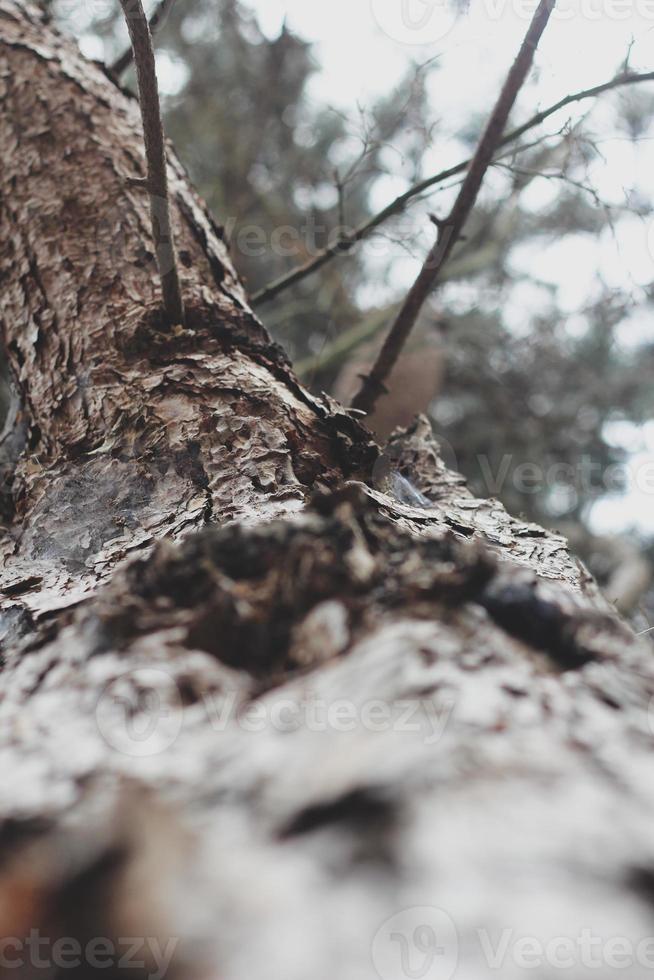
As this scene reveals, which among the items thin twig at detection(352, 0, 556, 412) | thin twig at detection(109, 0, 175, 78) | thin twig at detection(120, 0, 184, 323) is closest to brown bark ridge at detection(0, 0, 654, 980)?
thin twig at detection(120, 0, 184, 323)

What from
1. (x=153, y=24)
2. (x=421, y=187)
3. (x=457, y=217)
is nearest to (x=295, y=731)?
(x=457, y=217)

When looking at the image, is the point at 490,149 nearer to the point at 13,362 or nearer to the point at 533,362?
the point at 13,362

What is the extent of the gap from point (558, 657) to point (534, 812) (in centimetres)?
19

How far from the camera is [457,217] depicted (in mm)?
1490

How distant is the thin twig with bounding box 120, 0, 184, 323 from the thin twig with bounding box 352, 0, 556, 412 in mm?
586

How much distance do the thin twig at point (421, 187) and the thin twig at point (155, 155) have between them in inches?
28.8

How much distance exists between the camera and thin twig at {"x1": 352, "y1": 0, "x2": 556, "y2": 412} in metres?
1.29

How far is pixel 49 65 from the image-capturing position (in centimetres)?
158

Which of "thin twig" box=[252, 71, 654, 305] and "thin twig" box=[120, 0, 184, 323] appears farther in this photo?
"thin twig" box=[252, 71, 654, 305]

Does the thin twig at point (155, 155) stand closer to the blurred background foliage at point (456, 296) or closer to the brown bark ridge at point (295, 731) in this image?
the brown bark ridge at point (295, 731)

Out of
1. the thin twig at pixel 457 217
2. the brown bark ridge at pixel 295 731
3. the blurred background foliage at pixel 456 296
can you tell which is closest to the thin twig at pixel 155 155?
the brown bark ridge at pixel 295 731

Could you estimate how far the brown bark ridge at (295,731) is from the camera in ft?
1.20

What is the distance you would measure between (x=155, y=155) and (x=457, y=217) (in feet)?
2.23

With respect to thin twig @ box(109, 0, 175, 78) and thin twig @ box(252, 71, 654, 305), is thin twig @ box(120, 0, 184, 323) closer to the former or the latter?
thin twig @ box(109, 0, 175, 78)
